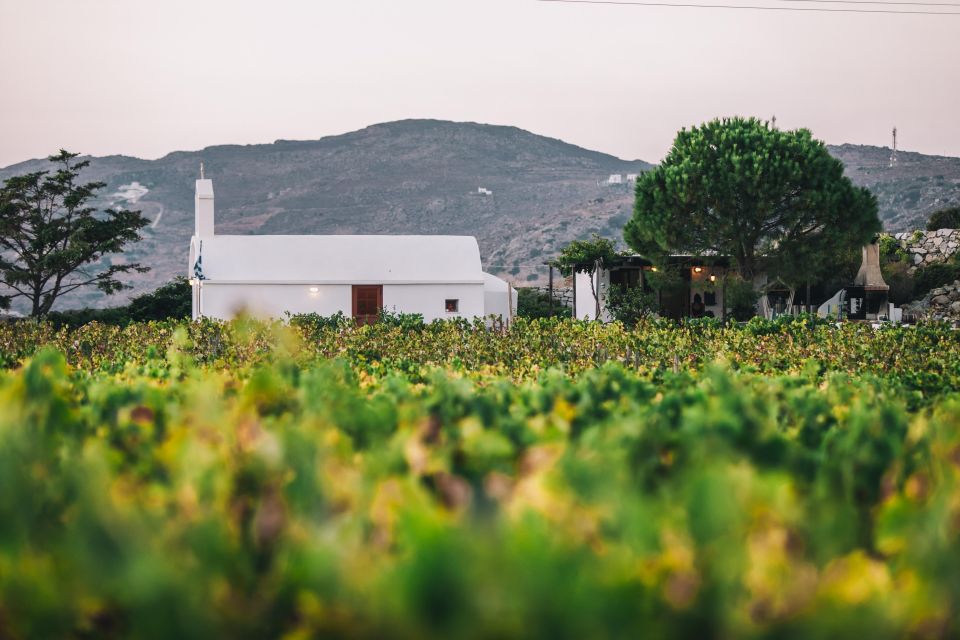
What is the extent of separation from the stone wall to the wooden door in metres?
25.6

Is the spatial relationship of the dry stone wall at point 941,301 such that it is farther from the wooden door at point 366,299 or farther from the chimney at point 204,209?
the chimney at point 204,209

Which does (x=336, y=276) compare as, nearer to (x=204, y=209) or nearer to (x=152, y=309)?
(x=204, y=209)

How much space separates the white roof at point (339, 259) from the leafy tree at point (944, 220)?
85.6 feet

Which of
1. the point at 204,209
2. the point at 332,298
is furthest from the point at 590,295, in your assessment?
the point at 204,209

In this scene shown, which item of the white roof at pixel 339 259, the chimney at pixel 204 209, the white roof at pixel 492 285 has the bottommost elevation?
the white roof at pixel 492 285

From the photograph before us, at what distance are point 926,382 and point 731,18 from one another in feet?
86.3

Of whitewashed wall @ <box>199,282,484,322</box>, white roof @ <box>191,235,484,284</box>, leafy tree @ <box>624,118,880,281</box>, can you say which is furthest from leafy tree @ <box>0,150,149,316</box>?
leafy tree @ <box>624,118,880,281</box>

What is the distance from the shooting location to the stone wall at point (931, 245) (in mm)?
40812

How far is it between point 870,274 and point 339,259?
19.4 metres

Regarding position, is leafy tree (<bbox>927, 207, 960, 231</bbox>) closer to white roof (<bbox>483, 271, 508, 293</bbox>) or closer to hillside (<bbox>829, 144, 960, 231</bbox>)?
white roof (<bbox>483, 271, 508, 293</bbox>)

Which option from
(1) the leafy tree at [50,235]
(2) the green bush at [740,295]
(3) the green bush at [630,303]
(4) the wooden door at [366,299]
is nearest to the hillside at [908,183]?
(3) the green bush at [630,303]

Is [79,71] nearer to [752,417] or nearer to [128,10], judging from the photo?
[128,10]

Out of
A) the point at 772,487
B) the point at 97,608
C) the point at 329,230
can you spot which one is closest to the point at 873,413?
the point at 772,487

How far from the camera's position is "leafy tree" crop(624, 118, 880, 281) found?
2731cm
